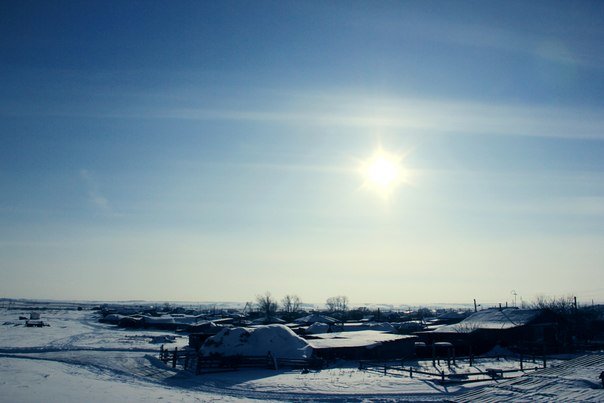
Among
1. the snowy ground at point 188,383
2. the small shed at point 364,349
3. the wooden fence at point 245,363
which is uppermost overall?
the small shed at point 364,349

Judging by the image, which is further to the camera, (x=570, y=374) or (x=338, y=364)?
(x=338, y=364)

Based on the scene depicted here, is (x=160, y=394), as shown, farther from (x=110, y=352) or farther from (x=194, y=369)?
(x=110, y=352)

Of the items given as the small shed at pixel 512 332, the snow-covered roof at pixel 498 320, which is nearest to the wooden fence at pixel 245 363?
the small shed at pixel 512 332

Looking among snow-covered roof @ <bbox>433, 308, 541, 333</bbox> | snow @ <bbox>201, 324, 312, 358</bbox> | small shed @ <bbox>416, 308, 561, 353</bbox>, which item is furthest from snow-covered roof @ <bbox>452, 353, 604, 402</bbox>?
snow-covered roof @ <bbox>433, 308, 541, 333</bbox>

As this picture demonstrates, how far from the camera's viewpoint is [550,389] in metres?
20.5

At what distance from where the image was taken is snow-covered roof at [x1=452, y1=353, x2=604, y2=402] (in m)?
19.1

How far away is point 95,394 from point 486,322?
4208 cm

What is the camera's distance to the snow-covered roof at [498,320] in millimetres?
48188

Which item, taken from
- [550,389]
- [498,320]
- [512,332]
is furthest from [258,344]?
[498,320]

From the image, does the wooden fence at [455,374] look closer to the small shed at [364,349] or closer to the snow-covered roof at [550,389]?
the snow-covered roof at [550,389]

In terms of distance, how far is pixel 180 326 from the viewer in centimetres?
9119

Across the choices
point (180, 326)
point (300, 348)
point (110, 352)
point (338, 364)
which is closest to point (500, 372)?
point (338, 364)

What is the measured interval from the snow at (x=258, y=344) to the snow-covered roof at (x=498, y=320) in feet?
70.1

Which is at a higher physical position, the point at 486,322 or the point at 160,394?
the point at 486,322
